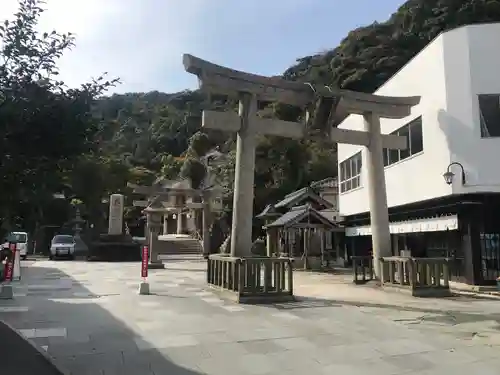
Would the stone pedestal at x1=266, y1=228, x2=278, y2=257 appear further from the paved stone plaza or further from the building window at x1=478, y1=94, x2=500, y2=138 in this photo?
the paved stone plaza

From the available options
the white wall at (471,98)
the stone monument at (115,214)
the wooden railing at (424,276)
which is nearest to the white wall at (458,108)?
the white wall at (471,98)

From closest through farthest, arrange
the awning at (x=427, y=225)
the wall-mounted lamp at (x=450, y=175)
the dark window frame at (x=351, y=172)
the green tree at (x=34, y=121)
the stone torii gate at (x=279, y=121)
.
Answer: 1. the green tree at (x=34, y=121)
2. the stone torii gate at (x=279, y=121)
3. the wall-mounted lamp at (x=450, y=175)
4. the awning at (x=427, y=225)
5. the dark window frame at (x=351, y=172)

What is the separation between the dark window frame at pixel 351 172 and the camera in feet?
71.6

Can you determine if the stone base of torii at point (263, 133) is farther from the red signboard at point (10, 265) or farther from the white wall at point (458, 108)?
the red signboard at point (10, 265)

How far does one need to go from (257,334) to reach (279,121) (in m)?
6.93

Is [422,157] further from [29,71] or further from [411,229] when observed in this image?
[29,71]

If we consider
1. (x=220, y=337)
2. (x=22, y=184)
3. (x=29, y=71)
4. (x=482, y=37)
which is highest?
(x=482, y=37)

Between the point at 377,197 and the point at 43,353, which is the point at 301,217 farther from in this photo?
the point at 43,353

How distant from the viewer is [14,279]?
15.0 m

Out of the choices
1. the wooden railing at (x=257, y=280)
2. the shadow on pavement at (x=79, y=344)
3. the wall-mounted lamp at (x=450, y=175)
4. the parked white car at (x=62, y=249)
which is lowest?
the shadow on pavement at (x=79, y=344)

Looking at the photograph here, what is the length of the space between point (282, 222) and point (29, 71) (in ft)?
60.0

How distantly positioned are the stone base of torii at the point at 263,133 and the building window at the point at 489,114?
1.95 metres

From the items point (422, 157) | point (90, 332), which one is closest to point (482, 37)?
point (422, 157)

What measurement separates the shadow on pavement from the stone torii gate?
414 centimetres
